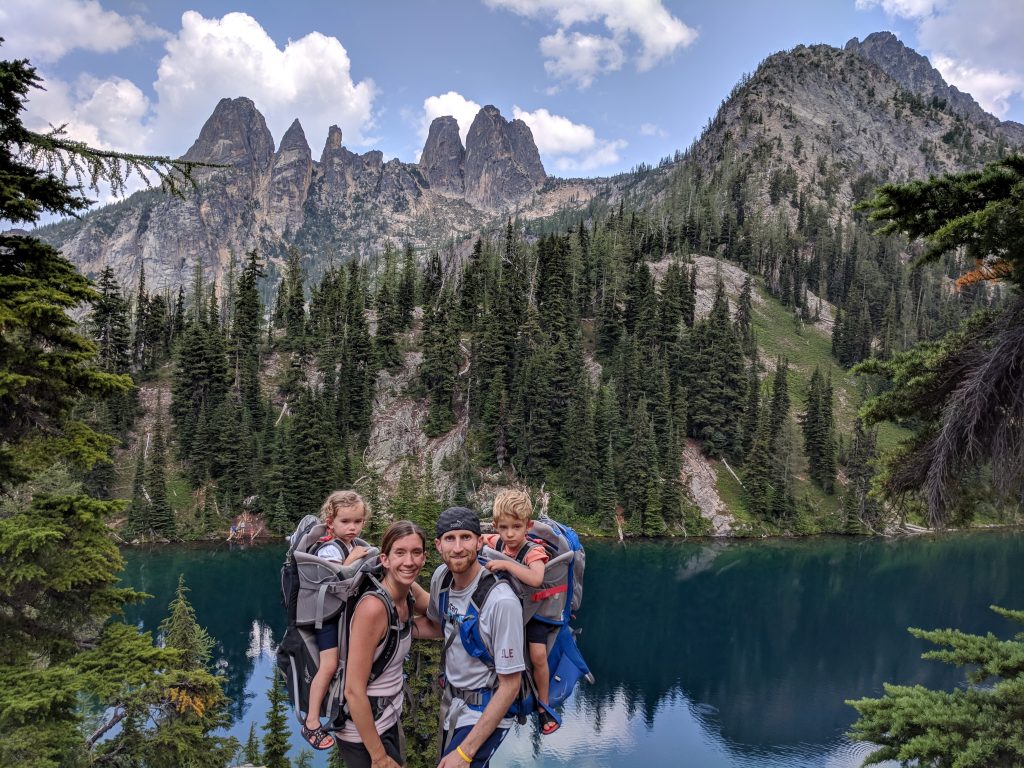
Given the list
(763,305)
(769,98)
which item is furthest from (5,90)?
(769,98)

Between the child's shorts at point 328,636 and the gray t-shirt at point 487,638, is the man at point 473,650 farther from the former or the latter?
the child's shorts at point 328,636

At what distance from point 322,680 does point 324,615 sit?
21.0 inches

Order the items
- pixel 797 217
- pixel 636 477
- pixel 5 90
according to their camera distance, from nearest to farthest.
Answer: pixel 5 90
pixel 636 477
pixel 797 217

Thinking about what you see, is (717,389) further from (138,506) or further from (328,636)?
(328,636)

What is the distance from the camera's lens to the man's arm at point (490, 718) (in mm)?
3998

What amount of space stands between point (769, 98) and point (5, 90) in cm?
20786

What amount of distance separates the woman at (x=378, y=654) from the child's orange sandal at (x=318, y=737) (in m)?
0.13

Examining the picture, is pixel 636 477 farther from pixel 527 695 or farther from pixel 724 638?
pixel 527 695

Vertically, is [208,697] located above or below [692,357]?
below

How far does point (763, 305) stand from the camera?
340ft

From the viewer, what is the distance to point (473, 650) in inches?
164

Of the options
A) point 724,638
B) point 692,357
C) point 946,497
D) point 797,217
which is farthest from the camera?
point 797,217

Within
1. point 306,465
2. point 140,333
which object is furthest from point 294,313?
point 306,465

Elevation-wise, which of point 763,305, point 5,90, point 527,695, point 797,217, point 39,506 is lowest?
point 527,695
